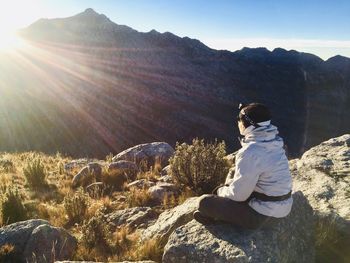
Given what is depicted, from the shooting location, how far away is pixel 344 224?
564cm

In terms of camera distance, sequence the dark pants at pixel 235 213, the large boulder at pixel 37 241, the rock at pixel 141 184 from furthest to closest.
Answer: the rock at pixel 141 184
the large boulder at pixel 37 241
the dark pants at pixel 235 213

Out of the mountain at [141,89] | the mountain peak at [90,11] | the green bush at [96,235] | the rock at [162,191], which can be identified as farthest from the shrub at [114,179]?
the mountain peak at [90,11]

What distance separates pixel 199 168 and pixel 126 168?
3189 mm

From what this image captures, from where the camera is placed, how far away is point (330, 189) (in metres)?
6.46

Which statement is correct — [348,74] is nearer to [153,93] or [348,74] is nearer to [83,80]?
[153,93]

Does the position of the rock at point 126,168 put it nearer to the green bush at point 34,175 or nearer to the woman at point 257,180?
the green bush at point 34,175

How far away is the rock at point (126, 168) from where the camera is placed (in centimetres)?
1073

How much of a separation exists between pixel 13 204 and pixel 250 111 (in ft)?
16.7

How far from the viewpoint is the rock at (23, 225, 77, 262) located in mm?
5242

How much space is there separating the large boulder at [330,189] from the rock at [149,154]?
5.06 m

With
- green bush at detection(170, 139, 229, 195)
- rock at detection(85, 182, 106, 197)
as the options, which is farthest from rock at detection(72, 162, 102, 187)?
green bush at detection(170, 139, 229, 195)

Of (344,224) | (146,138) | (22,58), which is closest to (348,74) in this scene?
(146,138)

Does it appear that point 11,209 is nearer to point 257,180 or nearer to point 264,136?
point 257,180

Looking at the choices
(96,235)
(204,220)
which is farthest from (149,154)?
(204,220)
